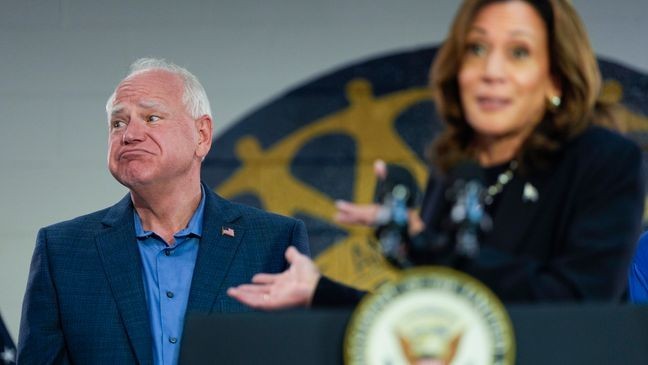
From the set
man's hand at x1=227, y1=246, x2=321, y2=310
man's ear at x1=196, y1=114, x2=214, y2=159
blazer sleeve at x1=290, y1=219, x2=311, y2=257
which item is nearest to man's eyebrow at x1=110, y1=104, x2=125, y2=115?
man's ear at x1=196, y1=114, x2=214, y2=159

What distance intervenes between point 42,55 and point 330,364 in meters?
2.80

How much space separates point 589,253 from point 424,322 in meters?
0.19

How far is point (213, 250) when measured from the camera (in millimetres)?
2146

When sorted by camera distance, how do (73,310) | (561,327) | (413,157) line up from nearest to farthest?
(561,327)
(73,310)
(413,157)

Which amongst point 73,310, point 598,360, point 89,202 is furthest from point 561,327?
point 89,202

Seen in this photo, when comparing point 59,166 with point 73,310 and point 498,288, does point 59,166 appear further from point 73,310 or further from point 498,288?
point 498,288

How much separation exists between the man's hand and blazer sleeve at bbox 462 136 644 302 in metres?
0.19

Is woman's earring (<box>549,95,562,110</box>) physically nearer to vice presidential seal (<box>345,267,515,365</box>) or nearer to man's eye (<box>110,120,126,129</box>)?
vice presidential seal (<box>345,267,515,365</box>)

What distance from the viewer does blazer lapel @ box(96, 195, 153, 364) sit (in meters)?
2.03

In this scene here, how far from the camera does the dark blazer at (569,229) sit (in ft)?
4.15

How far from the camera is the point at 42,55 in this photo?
385 centimetres

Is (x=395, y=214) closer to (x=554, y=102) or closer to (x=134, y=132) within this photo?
(x=554, y=102)

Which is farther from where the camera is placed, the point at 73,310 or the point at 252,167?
the point at 252,167

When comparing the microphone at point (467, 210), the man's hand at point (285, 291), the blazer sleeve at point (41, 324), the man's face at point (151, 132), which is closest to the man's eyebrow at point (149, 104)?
the man's face at point (151, 132)
